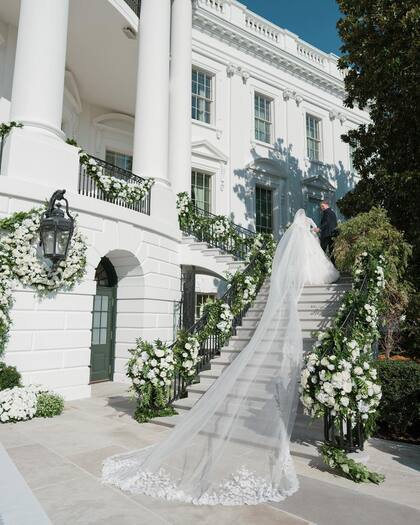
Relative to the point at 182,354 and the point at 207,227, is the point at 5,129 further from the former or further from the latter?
the point at 207,227

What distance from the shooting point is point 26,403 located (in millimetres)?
7363

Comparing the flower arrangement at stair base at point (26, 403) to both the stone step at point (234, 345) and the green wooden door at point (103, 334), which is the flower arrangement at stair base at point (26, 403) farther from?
the green wooden door at point (103, 334)

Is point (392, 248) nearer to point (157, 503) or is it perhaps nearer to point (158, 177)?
point (158, 177)

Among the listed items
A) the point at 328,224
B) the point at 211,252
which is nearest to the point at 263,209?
the point at 211,252

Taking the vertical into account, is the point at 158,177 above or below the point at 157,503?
above

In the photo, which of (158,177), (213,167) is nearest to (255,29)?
(213,167)

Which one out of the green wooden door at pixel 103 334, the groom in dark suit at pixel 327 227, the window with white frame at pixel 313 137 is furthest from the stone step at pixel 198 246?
the window with white frame at pixel 313 137

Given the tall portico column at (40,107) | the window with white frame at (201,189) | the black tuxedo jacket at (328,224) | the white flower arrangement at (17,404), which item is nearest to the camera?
the white flower arrangement at (17,404)

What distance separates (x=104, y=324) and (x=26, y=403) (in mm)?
4540

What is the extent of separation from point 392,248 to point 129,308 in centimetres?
713

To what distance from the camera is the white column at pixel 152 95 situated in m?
12.7

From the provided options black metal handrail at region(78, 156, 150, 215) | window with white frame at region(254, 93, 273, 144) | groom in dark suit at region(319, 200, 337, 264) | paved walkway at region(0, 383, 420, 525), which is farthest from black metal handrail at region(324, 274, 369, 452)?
window with white frame at region(254, 93, 273, 144)

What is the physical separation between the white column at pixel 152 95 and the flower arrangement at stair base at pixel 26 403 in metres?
6.61

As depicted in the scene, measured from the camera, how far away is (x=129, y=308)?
38.4 ft
